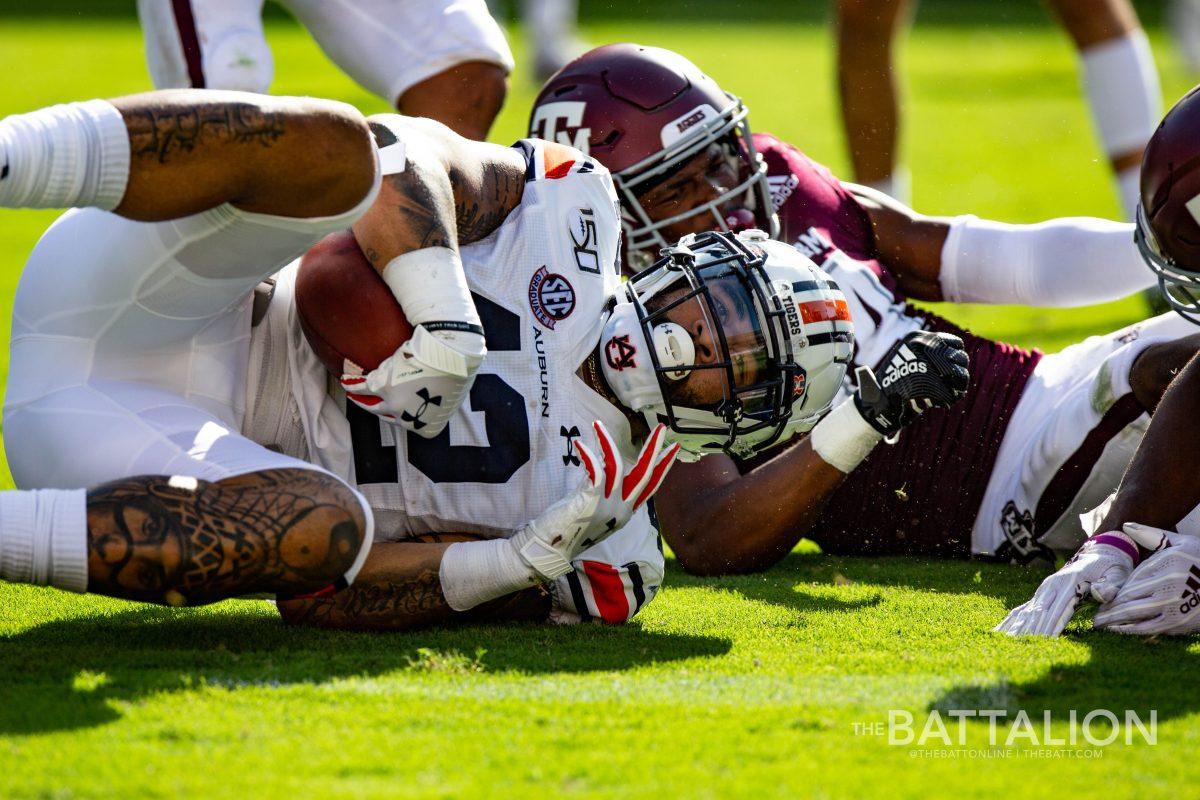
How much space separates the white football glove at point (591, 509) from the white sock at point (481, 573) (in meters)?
0.03

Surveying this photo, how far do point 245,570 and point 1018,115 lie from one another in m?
11.2

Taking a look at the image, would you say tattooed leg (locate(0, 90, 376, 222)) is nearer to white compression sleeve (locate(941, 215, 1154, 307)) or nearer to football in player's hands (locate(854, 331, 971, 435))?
football in player's hands (locate(854, 331, 971, 435))

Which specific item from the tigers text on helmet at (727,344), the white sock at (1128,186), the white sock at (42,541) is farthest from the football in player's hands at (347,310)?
the white sock at (1128,186)

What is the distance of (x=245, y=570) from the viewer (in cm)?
274

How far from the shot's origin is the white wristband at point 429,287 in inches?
114

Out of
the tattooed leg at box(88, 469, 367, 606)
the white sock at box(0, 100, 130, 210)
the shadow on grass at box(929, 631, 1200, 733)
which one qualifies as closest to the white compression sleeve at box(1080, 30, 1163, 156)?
the shadow on grass at box(929, 631, 1200, 733)

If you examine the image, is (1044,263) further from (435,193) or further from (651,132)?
(435,193)

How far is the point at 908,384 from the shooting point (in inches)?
131

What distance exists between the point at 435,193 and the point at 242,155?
0.47 metres

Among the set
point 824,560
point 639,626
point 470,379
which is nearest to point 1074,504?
point 824,560

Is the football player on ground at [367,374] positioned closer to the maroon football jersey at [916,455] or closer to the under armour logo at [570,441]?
the under armour logo at [570,441]

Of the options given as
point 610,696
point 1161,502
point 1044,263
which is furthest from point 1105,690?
point 1044,263

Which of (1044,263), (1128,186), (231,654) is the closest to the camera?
(231,654)

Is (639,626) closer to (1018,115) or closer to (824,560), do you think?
(824,560)
